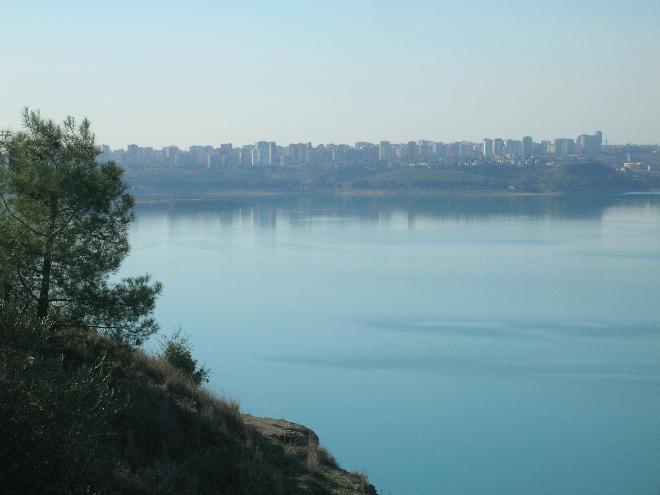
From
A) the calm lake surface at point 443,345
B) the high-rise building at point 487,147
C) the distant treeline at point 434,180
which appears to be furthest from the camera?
the high-rise building at point 487,147

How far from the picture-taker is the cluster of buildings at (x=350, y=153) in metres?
83.2

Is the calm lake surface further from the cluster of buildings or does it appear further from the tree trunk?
the cluster of buildings

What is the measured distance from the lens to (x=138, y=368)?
6602mm

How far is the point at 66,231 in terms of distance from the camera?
21.1 feet

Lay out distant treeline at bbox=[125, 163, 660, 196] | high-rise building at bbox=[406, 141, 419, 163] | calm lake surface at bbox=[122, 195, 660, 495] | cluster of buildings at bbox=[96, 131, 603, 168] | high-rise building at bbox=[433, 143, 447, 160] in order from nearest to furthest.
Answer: calm lake surface at bbox=[122, 195, 660, 495], distant treeline at bbox=[125, 163, 660, 196], cluster of buildings at bbox=[96, 131, 603, 168], high-rise building at bbox=[406, 141, 419, 163], high-rise building at bbox=[433, 143, 447, 160]

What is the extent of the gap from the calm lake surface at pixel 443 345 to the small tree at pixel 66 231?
4037 mm

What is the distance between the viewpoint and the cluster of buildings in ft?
273

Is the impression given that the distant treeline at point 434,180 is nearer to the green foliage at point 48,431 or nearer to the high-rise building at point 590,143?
the high-rise building at point 590,143

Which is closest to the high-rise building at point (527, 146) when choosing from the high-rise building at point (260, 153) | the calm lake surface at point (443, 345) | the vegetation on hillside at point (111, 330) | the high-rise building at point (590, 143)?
the high-rise building at point (590, 143)

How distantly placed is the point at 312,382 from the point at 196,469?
8428 millimetres

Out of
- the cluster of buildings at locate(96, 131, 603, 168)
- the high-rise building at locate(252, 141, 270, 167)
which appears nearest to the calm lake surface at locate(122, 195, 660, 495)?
the cluster of buildings at locate(96, 131, 603, 168)

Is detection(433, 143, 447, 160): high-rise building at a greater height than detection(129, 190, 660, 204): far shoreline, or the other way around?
detection(433, 143, 447, 160): high-rise building

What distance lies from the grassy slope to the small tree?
271mm

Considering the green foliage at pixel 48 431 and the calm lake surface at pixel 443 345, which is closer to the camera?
the green foliage at pixel 48 431
